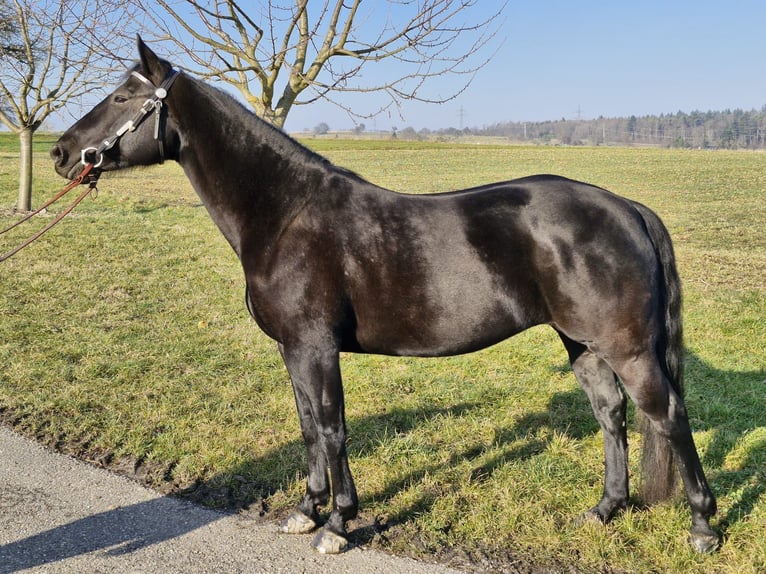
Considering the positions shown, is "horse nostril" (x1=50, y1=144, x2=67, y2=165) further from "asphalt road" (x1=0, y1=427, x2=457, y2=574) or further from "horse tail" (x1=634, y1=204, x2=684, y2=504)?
"horse tail" (x1=634, y1=204, x2=684, y2=504)

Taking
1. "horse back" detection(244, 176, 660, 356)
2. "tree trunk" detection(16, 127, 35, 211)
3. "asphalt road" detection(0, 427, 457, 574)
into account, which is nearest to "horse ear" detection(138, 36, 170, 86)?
"horse back" detection(244, 176, 660, 356)

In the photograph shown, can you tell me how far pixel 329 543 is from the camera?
3.42m

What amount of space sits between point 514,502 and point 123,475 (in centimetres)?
261

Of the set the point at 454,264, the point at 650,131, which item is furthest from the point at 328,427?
the point at 650,131

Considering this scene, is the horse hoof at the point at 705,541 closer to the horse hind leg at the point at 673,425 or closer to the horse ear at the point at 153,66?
the horse hind leg at the point at 673,425

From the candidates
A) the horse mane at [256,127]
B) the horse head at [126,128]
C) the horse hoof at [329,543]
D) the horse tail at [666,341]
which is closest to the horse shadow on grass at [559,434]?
the horse hoof at [329,543]

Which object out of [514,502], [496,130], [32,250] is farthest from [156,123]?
[496,130]

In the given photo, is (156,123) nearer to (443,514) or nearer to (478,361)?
(443,514)

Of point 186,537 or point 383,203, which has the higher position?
point 383,203

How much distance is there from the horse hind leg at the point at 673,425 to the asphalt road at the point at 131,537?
4.46 feet

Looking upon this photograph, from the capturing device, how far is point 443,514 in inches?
146

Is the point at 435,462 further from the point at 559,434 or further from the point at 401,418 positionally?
the point at 559,434

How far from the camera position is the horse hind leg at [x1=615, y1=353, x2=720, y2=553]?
128 inches

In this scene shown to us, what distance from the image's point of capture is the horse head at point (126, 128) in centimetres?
339
